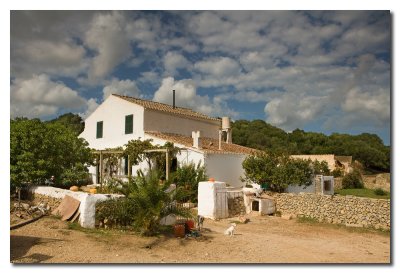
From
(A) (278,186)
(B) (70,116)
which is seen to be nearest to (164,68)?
(A) (278,186)

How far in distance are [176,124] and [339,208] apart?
11.1m

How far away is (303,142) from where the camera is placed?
44125 mm

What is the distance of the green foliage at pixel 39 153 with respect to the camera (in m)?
12.0

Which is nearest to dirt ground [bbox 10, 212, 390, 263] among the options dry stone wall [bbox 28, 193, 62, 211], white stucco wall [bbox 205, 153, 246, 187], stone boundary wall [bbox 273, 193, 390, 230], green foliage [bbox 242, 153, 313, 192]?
dry stone wall [bbox 28, 193, 62, 211]

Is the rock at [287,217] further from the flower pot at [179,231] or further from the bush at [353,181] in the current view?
the bush at [353,181]

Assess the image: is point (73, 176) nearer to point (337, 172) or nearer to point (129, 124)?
point (129, 124)

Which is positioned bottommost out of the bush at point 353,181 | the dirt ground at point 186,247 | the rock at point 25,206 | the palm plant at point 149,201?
the bush at point 353,181

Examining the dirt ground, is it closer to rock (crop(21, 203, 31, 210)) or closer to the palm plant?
the palm plant

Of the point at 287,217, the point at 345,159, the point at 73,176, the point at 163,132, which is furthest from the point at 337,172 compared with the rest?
the point at 73,176

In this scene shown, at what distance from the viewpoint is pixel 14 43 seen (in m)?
7.64

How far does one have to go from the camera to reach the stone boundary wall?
1196 cm

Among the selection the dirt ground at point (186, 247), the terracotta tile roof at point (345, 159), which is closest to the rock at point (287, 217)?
the dirt ground at point (186, 247)

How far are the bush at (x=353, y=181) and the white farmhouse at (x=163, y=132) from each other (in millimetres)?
15505

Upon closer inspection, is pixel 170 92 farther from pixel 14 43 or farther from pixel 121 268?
pixel 121 268
